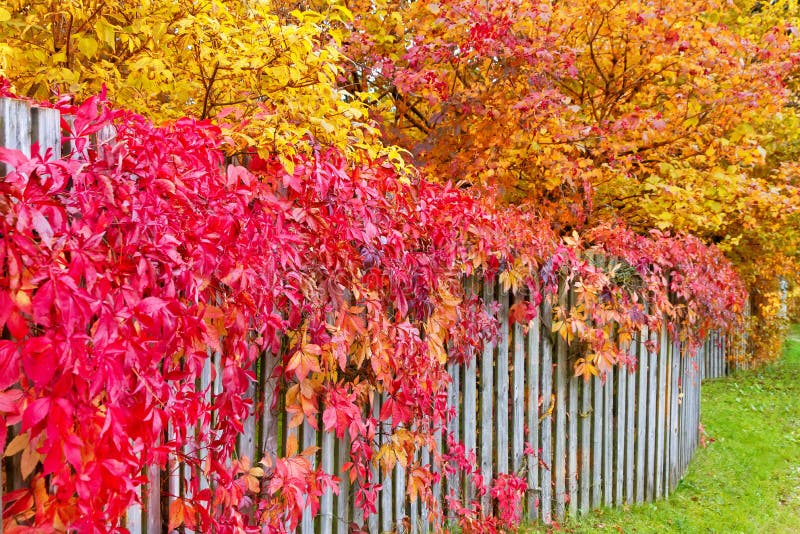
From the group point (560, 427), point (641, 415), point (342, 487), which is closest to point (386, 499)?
point (342, 487)

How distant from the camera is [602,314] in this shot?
459cm

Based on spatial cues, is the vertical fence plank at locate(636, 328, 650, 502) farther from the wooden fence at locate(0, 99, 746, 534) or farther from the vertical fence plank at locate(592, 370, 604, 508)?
the vertical fence plank at locate(592, 370, 604, 508)

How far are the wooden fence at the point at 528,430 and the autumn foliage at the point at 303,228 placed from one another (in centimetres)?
10

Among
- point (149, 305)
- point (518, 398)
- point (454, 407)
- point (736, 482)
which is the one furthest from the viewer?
point (736, 482)

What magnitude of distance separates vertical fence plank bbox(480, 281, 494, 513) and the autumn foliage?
0.10 m

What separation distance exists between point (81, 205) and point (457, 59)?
4.69 m

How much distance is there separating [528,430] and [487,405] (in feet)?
1.80

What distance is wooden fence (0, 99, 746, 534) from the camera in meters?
2.33

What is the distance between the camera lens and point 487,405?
409cm

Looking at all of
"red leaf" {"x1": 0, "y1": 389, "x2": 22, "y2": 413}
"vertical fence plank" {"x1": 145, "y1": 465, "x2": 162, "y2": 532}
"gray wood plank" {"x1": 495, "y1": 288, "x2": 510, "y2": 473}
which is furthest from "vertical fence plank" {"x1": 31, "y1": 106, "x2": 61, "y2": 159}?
"gray wood plank" {"x1": 495, "y1": 288, "x2": 510, "y2": 473}

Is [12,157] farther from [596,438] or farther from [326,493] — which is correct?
[596,438]

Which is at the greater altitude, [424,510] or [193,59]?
[193,59]

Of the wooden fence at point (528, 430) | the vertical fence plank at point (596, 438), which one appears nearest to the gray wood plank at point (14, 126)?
the wooden fence at point (528, 430)

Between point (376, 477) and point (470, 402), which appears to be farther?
point (470, 402)
